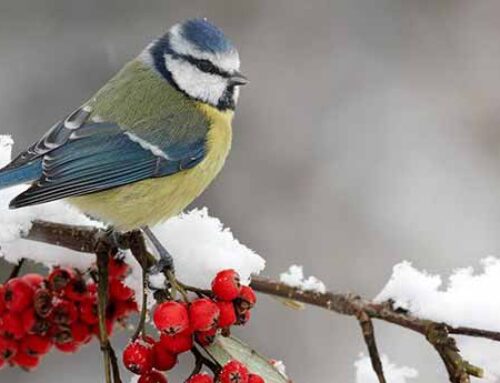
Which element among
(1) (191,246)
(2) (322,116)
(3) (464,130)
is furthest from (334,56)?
(1) (191,246)

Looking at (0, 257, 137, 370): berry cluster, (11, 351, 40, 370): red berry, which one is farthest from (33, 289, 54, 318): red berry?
(11, 351, 40, 370): red berry

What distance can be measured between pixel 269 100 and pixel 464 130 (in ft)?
3.55

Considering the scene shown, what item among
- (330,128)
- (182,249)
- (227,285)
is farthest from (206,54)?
(330,128)

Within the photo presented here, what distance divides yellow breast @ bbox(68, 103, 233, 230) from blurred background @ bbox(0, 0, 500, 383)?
1.88 metres

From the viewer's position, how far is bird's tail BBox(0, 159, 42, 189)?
197 centimetres

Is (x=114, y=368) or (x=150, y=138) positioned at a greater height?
(x=150, y=138)

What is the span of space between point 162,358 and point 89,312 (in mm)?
284

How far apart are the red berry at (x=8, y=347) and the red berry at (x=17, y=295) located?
0.07 metres

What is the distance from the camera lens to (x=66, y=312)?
64.2 inches

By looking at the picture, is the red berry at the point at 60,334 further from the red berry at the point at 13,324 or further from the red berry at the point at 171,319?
the red berry at the point at 171,319

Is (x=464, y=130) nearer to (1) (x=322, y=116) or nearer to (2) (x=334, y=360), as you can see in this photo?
(1) (x=322, y=116)

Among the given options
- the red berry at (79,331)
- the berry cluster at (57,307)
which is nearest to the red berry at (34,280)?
the berry cluster at (57,307)

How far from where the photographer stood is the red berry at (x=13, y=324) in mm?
1630

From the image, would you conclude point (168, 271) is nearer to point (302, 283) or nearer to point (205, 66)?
point (302, 283)
